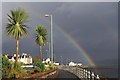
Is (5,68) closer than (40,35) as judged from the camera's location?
Yes

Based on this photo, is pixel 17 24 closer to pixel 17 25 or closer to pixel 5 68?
pixel 17 25

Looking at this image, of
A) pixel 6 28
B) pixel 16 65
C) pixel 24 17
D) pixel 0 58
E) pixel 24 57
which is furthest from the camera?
pixel 24 57

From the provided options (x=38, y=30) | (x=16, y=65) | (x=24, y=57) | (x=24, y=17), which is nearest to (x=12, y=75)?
(x=16, y=65)

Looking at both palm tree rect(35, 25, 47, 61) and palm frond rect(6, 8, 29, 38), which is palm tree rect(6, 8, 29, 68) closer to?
palm frond rect(6, 8, 29, 38)

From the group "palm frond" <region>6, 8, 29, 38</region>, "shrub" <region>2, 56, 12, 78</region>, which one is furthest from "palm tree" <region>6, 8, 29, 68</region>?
"shrub" <region>2, 56, 12, 78</region>

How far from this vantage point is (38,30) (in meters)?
47.1

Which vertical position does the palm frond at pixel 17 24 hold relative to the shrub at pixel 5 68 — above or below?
above

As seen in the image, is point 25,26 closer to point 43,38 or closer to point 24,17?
point 24,17

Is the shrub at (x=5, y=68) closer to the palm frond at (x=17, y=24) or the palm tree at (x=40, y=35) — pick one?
the palm frond at (x=17, y=24)

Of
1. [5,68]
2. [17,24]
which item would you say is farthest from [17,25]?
[5,68]

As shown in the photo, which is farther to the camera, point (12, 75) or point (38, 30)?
point (38, 30)

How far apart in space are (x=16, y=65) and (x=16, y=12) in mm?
7215

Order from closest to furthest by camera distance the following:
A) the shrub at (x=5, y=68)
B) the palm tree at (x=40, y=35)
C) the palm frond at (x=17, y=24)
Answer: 1. the shrub at (x=5, y=68)
2. the palm frond at (x=17, y=24)
3. the palm tree at (x=40, y=35)

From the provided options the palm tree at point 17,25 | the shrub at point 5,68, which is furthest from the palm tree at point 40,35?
the shrub at point 5,68
